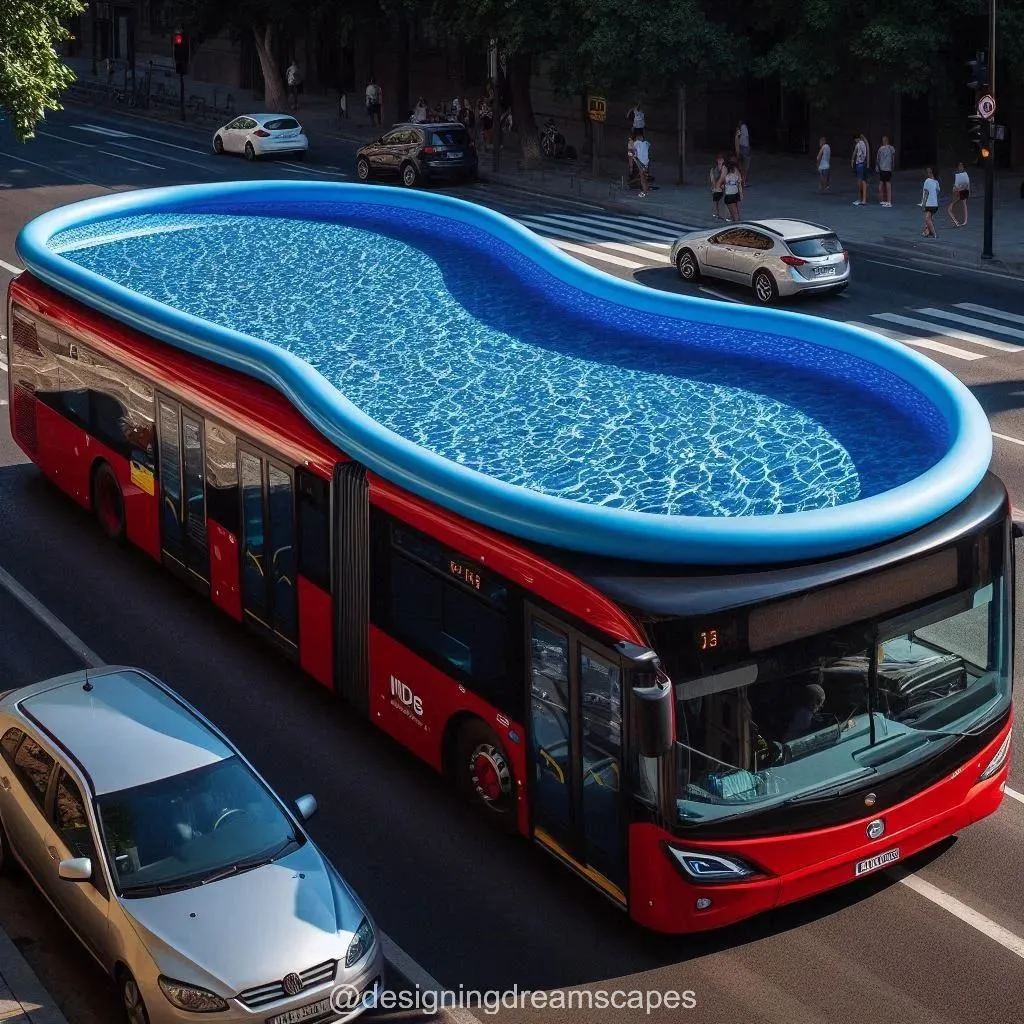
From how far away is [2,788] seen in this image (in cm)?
1220

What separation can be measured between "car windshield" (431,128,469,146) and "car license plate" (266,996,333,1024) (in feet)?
121

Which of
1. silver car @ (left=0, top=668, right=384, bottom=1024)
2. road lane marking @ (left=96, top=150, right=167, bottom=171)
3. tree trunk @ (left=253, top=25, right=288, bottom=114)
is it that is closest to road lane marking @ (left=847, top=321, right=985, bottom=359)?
silver car @ (left=0, top=668, right=384, bottom=1024)

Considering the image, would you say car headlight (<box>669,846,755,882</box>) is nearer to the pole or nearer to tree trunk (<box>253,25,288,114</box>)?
the pole

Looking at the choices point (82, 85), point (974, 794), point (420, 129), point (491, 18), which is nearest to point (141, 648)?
point (974, 794)

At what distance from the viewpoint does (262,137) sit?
5053 centimetres

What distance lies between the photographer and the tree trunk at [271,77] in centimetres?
6038

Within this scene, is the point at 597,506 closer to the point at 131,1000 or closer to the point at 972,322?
the point at 131,1000

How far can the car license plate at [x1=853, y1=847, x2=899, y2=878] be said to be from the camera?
11453mm

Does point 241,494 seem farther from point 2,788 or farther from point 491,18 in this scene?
point 491,18

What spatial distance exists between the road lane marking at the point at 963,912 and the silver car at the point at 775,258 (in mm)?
Answer: 20139

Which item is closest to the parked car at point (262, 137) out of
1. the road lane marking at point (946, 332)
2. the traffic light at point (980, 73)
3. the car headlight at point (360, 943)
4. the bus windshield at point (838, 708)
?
the traffic light at point (980, 73)

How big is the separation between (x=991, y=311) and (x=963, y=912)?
2128cm

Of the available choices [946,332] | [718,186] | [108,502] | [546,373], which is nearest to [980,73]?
[946,332]

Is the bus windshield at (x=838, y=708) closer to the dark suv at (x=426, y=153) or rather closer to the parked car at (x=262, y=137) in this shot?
the dark suv at (x=426, y=153)
